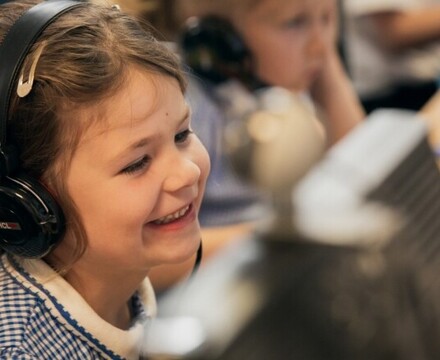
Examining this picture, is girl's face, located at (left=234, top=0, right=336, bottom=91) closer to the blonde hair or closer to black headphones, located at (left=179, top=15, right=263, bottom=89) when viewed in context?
black headphones, located at (left=179, top=15, right=263, bottom=89)

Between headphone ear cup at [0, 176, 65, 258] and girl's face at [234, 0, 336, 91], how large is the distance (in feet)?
2.73

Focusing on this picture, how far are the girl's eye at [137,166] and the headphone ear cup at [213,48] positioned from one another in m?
0.67

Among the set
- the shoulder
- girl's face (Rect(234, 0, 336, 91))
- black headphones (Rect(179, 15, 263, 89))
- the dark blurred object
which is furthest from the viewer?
girl's face (Rect(234, 0, 336, 91))

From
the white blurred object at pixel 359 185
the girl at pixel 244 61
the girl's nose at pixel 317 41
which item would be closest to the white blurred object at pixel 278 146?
the white blurred object at pixel 359 185

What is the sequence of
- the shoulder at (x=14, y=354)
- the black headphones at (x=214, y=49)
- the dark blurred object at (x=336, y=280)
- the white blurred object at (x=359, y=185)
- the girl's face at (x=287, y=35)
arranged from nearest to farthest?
the dark blurred object at (x=336, y=280) < the white blurred object at (x=359, y=185) < the shoulder at (x=14, y=354) < the black headphones at (x=214, y=49) < the girl's face at (x=287, y=35)

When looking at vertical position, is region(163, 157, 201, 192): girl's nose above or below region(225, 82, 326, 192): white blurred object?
below

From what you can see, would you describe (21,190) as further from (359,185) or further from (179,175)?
(359,185)

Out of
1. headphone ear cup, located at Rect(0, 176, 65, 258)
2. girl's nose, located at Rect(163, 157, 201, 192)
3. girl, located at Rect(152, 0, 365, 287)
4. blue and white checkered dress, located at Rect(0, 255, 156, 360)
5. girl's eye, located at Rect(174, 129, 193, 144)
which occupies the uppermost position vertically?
girl's eye, located at Rect(174, 129, 193, 144)

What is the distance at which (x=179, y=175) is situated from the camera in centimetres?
80

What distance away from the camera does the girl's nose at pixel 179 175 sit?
2.62 feet

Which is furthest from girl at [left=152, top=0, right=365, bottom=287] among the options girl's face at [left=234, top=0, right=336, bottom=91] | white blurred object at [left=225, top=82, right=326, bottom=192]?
white blurred object at [left=225, top=82, right=326, bottom=192]

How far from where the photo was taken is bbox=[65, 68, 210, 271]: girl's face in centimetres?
78

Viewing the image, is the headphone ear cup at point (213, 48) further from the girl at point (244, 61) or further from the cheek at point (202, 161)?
the cheek at point (202, 161)

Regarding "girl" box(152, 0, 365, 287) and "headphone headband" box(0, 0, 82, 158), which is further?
"girl" box(152, 0, 365, 287)
